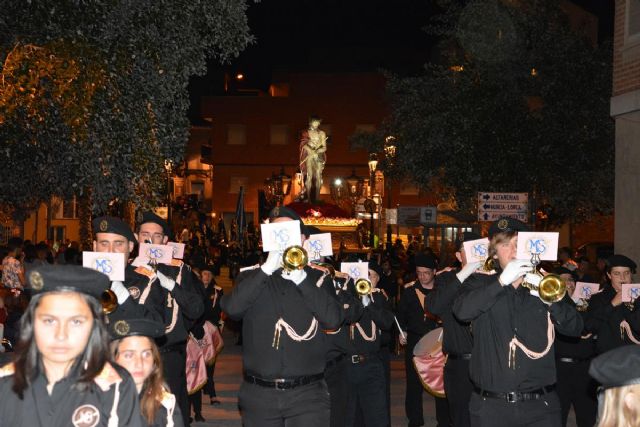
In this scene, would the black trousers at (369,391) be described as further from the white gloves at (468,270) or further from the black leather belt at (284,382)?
the black leather belt at (284,382)

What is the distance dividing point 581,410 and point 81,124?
622 cm

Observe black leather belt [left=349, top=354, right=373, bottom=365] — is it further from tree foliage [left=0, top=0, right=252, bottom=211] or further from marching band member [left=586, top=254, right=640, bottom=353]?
tree foliage [left=0, top=0, right=252, bottom=211]

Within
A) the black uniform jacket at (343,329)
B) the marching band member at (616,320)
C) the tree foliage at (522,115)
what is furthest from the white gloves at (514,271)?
the tree foliage at (522,115)

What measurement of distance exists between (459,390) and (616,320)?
1702mm

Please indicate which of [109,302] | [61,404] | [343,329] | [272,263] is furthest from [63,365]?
[343,329]

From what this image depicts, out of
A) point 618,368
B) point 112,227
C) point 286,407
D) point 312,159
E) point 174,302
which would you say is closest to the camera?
point 618,368

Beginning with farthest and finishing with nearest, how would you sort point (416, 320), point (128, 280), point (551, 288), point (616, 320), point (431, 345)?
1. point (416, 320)
2. point (431, 345)
3. point (616, 320)
4. point (128, 280)
5. point (551, 288)

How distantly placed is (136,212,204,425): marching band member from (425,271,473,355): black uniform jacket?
2039 millimetres

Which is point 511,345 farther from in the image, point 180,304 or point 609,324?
point 609,324

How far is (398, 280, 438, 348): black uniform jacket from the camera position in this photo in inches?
518

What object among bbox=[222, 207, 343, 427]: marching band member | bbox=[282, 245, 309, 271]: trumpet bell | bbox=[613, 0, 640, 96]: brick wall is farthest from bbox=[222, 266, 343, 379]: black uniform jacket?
bbox=[613, 0, 640, 96]: brick wall

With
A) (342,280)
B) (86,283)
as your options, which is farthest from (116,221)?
(86,283)

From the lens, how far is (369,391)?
35.7 feet

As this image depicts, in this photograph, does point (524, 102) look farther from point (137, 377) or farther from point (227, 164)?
point (227, 164)
